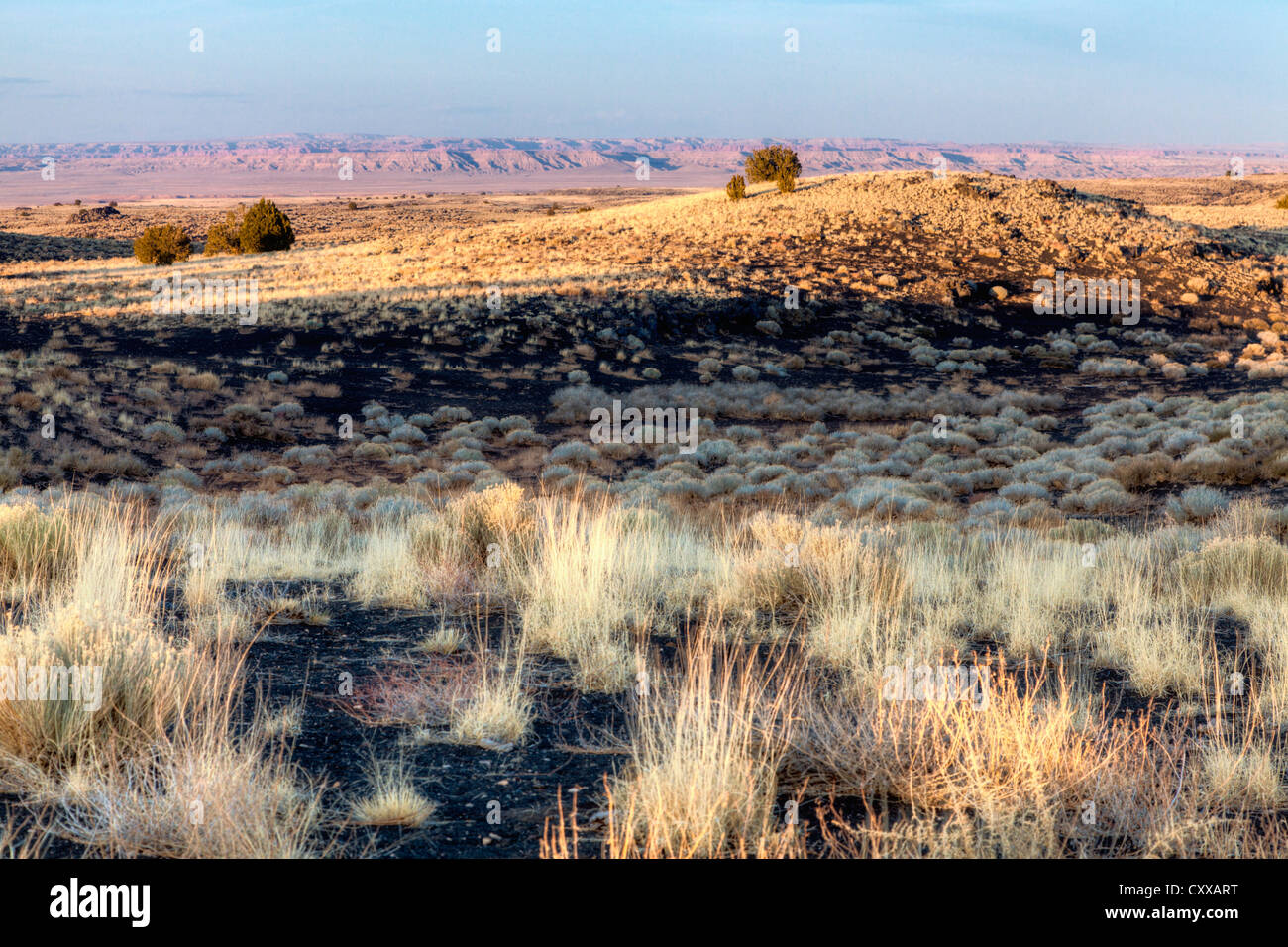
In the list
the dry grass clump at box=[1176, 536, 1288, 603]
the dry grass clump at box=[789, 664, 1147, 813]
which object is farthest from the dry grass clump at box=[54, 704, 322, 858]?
the dry grass clump at box=[1176, 536, 1288, 603]

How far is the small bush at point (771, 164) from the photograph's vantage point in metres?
53.2

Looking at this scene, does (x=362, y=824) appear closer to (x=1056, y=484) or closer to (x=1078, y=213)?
(x=1056, y=484)

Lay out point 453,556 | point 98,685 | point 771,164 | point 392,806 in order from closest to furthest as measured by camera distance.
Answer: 1. point 392,806
2. point 98,685
3. point 453,556
4. point 771,164

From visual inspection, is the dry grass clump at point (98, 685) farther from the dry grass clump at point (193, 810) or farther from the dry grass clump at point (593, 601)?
the dry grass clump at point (593, 601)

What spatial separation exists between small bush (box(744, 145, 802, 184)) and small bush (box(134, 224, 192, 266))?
1240 inches

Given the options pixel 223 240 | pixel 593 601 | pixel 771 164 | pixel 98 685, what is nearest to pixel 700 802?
pixel 98 685

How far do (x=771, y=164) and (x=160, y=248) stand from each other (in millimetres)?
33839

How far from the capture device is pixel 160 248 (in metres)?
50.4

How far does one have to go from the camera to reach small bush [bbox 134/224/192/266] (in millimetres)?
50312

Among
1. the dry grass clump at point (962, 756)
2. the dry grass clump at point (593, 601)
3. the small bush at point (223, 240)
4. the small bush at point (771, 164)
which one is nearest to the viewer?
the dry grass clump at point (962, 756)

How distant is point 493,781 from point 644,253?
39758 millimetres

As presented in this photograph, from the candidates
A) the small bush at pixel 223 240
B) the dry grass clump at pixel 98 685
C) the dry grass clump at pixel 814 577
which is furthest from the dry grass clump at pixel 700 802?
the small bush at pixel 223 240

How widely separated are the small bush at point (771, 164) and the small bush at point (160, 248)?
31.5 metres

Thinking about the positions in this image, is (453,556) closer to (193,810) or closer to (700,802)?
(193,810)
